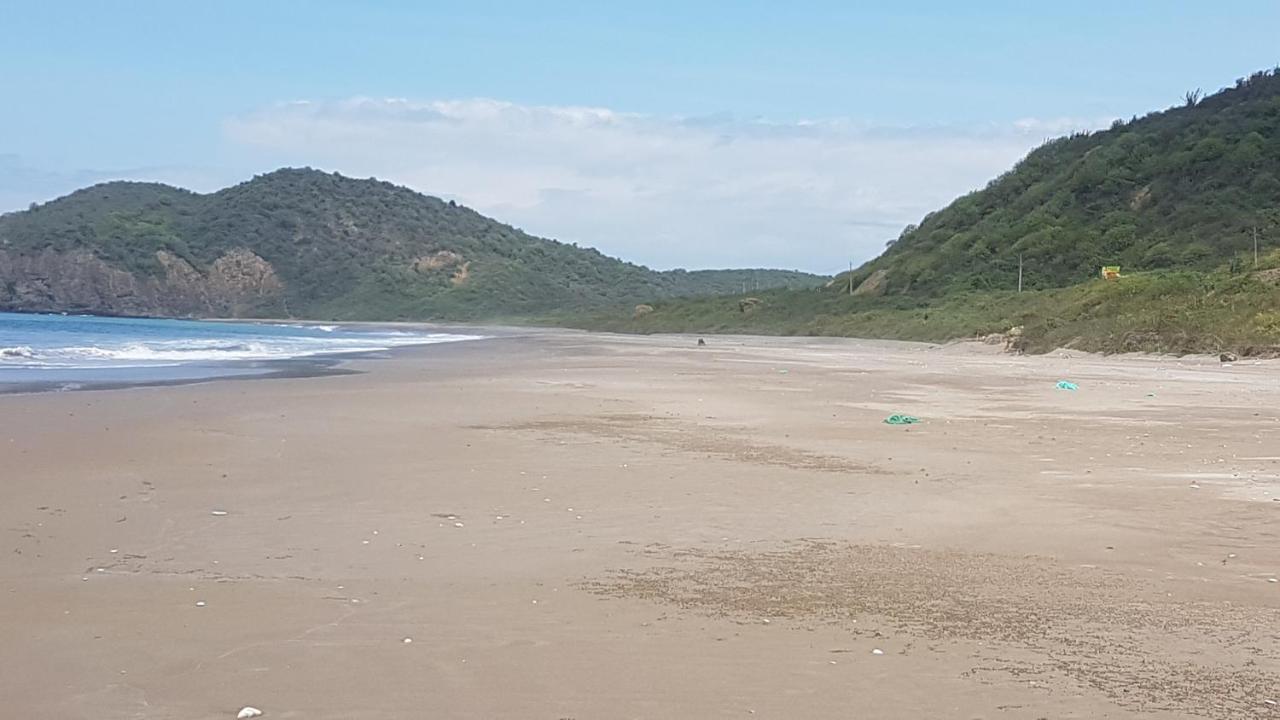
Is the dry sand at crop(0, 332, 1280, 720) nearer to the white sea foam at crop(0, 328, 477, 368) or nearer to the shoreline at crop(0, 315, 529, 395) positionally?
the shoreline at crop(0, 315, 529, 395)

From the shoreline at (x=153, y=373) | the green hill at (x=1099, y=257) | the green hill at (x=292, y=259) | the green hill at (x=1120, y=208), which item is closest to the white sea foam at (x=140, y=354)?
the shoreline at (x=153, y=373)

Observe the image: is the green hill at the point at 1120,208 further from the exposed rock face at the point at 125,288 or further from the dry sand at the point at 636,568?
the exposed rock face at the point at 125,288

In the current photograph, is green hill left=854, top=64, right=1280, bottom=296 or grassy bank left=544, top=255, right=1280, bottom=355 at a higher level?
green hill left=854, top=64, right=1280, bottom=296

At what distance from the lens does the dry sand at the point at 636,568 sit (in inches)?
190

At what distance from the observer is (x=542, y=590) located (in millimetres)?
6539

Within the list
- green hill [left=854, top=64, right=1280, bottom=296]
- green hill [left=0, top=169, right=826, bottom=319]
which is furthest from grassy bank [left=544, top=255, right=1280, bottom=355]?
green hill [left=0, top=169, right=826, bottom=319]

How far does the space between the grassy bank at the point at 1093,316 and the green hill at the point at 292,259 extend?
49.6 meters

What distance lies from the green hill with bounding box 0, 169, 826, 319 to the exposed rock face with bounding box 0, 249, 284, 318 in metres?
0.15

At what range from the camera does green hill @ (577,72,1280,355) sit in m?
34.6

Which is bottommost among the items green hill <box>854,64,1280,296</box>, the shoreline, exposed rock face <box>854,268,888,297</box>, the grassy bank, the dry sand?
the dry sand

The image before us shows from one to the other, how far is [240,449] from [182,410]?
4.70 metres

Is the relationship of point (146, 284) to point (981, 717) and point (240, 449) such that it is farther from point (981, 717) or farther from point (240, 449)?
point (981, 717)

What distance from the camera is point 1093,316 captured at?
38062 mm

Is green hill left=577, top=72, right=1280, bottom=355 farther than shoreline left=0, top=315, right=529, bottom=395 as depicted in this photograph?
Yes
